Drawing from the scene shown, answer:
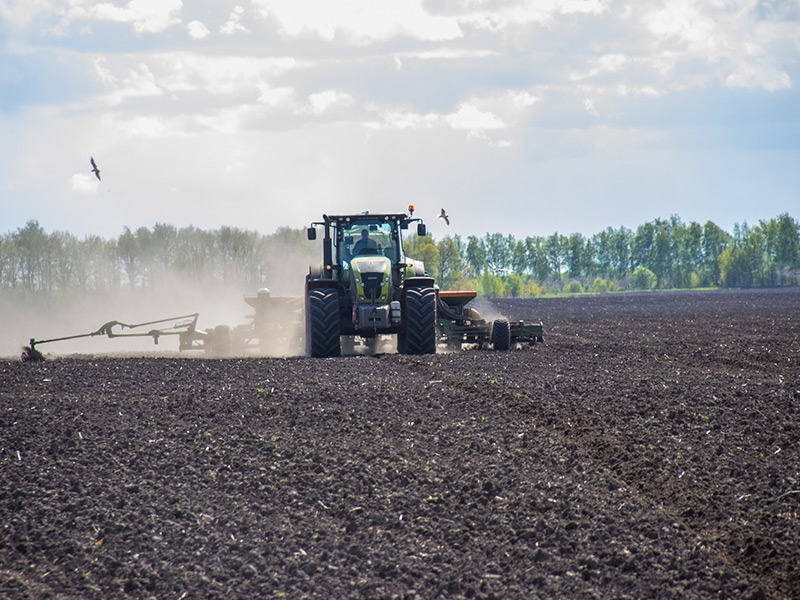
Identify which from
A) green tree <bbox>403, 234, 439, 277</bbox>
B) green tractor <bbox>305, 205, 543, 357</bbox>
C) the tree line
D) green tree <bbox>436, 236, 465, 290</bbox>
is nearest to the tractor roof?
green tractor <bbox>305, 205, 543, 357</bbox>

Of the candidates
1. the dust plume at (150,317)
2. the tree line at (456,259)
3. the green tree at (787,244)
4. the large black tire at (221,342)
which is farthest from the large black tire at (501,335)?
the green tree at (787,244)

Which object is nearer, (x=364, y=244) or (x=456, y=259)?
(x=364, y=244)

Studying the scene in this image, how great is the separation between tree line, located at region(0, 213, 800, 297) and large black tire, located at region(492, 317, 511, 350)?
91.4ft

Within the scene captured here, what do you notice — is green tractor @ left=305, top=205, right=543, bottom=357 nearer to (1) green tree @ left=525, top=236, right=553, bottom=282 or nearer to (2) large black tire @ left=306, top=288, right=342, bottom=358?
(2) large black tire @ left=306, top=288, right=342, bottom=358

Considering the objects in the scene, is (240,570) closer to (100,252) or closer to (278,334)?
(278,334)

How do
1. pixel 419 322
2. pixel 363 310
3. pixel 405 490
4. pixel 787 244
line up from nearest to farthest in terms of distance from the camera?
pixel 405 490 → pixel 363 310 → pixel 419 322 → pixel 787 244

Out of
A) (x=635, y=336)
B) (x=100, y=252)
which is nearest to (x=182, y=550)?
(x=635, y=336)

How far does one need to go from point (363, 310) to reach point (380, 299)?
1.57 feet

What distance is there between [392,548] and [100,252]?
276 ft

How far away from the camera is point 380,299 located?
15992mm

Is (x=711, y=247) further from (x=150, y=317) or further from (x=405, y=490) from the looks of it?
(x=405, y=490)

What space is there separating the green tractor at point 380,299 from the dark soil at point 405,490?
163 inches

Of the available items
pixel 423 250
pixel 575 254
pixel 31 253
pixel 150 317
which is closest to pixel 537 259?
pixel 575 254

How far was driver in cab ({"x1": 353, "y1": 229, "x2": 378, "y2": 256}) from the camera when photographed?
17.3 metres
